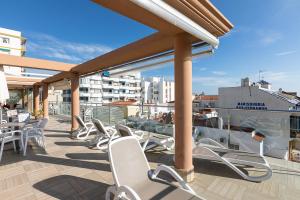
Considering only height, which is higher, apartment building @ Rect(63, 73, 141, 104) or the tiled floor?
apartment building @ Rect(63, 73, 141, 104)

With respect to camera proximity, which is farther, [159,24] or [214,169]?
[214,169]

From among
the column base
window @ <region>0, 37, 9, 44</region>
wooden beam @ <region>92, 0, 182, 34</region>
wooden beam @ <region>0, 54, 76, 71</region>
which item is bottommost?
the column base

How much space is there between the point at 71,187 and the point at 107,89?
54364mm

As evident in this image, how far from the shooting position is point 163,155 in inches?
172

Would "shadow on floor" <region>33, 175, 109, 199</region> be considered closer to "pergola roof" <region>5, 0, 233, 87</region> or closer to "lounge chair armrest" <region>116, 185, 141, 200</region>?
"lounge chair armrest" <region>116, 185, 141, 200</region>

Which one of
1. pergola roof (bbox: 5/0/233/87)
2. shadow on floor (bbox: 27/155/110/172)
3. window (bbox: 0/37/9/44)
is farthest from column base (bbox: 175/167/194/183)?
window (bbox: 0/37/9/44)

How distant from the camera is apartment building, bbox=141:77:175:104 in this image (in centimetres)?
6912

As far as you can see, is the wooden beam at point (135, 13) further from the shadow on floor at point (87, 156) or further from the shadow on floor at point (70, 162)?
the shadow on floor at point (87, 156)

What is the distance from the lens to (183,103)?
3.03 metres

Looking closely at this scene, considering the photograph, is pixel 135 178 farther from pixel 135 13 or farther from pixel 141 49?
pixel 141 49

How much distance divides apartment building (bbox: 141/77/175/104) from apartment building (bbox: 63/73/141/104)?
5.97 meters

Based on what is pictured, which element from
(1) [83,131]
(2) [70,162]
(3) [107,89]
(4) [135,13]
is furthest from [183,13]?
(3) [107,89]

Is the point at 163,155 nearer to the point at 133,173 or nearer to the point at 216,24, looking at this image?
the point at 133,173

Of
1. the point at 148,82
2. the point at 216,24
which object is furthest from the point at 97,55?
the point at 148,82
